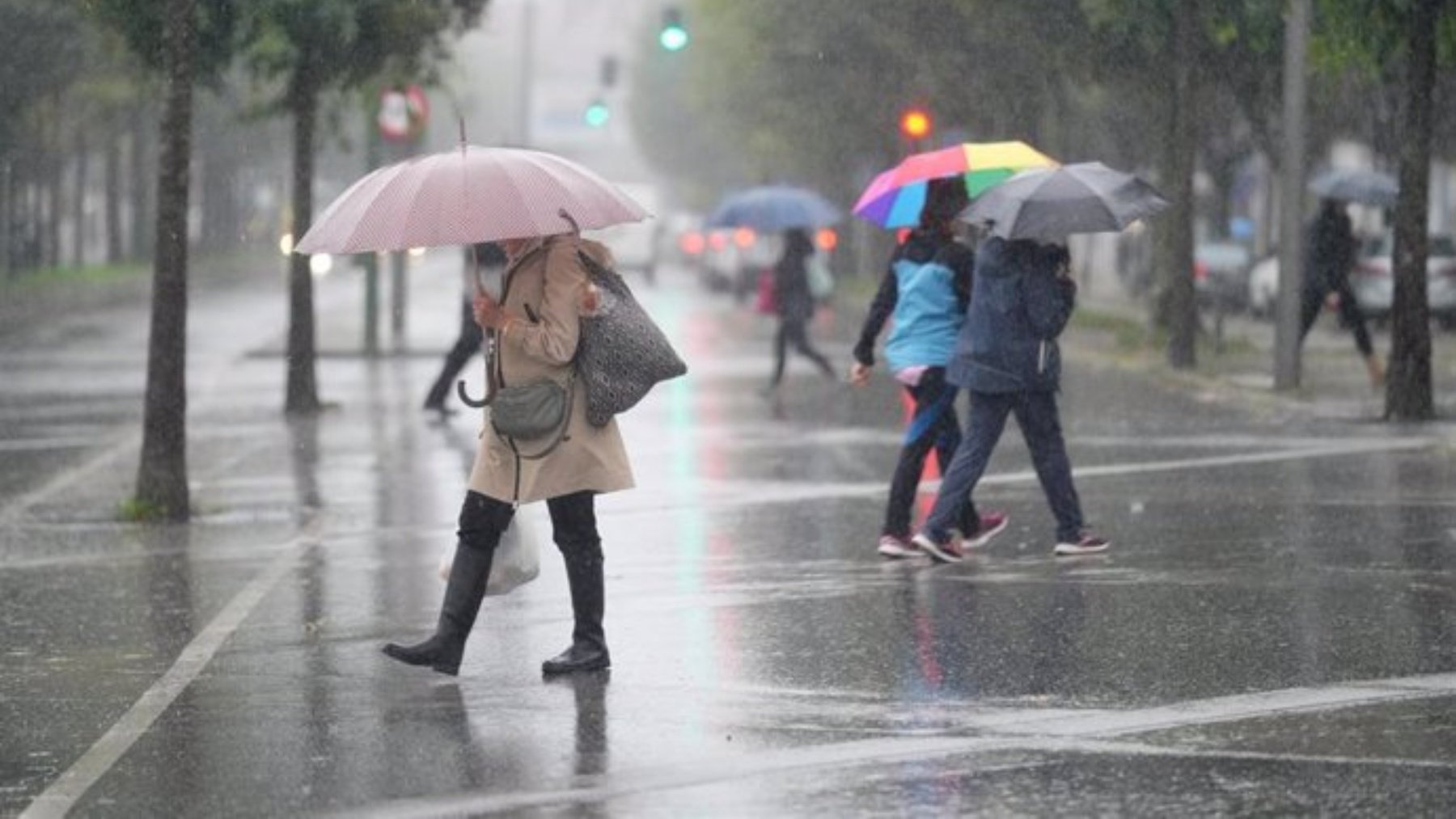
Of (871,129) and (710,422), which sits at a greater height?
(871,129)

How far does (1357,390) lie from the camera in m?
26.5

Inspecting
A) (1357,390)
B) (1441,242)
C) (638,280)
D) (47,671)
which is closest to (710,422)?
(1357,390)

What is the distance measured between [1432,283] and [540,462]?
3494 centimetres

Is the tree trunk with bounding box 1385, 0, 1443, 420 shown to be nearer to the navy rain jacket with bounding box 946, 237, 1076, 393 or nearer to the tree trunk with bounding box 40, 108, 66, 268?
the navy rain jacket with bounding box 946, 237, 1076, 393

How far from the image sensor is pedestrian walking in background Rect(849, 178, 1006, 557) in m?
13.8

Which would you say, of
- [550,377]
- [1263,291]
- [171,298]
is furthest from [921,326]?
[1263,291]

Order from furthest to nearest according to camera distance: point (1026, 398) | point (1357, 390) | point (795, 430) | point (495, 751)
Answer: 1. point (1357, 390)
2. point (795, 430)
3. point (1026, 398)
4. point (495, 751)

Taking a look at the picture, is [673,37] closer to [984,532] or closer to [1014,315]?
[984,532]

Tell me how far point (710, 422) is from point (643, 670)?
13.0m

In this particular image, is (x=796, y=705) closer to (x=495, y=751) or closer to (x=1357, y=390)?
(x=495, y=751)

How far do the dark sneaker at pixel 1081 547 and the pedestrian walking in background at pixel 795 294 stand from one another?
14.4 metres

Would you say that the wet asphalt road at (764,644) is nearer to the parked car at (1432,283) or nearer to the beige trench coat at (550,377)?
the beige trench coat at (550,377)

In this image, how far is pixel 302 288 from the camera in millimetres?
25484

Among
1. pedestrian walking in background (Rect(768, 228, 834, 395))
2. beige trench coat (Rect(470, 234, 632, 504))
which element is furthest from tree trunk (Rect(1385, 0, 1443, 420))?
beige trench coat (Rect(470, 234, 632, 504))
